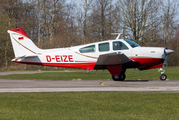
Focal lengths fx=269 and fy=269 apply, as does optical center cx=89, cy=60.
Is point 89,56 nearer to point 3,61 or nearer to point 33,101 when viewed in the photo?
point 33,101

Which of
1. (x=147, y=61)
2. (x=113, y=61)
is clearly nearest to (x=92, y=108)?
(x=113, y=61)

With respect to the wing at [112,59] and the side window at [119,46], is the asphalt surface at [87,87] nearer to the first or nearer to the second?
the wing at [112,59]

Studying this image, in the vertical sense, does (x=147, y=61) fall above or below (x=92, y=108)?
above

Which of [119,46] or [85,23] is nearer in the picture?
[119,46]

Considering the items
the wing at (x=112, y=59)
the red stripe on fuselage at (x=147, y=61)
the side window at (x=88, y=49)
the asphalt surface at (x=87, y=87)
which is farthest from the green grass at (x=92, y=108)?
the side window at (x=88, y=49)

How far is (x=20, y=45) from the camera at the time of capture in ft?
59.4

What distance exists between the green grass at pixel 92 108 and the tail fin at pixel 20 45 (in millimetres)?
8684

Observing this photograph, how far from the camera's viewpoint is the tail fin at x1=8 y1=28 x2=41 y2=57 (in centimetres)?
1806

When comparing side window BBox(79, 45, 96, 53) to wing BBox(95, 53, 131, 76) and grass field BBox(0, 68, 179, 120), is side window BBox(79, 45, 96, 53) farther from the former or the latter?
grass field BBox(0, 68, 179, 120)

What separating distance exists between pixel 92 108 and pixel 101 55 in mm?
8885

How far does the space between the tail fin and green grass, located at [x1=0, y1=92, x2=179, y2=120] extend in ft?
28.5

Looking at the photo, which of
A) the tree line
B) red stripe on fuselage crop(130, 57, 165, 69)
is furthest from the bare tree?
red stripe on fuselage crop(130, 57, 165, 69)

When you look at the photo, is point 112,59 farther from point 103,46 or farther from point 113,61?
point 103,46

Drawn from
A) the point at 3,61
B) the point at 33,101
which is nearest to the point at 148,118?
the point at 33,101
